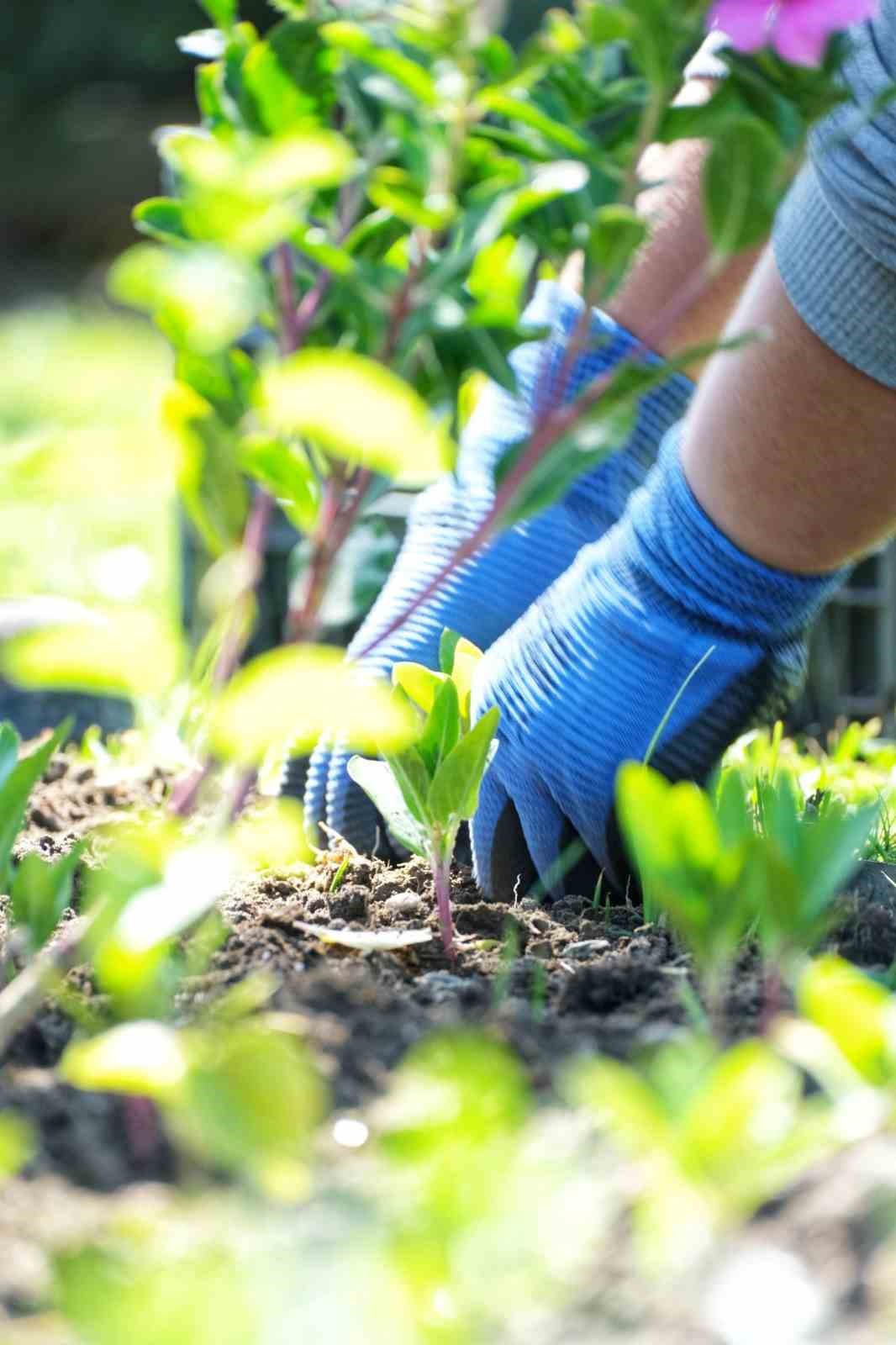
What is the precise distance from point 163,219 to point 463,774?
43 cm

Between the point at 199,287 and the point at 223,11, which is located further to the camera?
the point at 223,11

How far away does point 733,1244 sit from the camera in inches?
20.0

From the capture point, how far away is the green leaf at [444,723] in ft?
3.37

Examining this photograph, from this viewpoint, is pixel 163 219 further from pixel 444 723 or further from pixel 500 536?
pixel 500 536

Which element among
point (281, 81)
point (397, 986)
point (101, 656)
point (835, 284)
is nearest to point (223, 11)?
point (281, 81)

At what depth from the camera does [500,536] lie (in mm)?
1532

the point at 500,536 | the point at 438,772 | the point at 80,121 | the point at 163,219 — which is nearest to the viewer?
the point at 163,219

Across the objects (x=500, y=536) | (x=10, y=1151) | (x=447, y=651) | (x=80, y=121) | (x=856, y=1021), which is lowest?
(x=80, y=121)

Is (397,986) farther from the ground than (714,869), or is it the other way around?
(714,869)

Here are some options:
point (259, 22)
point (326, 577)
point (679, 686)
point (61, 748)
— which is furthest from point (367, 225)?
point (259, 22)

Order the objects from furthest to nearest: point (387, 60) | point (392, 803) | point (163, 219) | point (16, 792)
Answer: point (392, 803) → point (16, 792) → point (163, 219) → point (387, 60)

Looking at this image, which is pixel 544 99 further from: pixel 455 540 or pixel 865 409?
pixel 455 540

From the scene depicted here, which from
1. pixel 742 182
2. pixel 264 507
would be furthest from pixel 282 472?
pixel 742 182

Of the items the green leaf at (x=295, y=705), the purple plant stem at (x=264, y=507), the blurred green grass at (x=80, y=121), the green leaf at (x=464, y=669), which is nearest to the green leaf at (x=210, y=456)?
the purple plant stem at (x=264, y=507)
